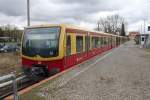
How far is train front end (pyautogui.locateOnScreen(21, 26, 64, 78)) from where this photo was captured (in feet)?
40.2

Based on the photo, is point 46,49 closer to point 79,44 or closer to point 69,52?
point 69,52

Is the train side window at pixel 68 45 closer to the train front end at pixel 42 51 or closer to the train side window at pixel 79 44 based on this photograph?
the train front end at pixel 42 51

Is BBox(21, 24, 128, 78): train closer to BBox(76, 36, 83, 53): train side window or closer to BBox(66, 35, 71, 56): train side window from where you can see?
BBox(66, 35, 71, 56): train side window

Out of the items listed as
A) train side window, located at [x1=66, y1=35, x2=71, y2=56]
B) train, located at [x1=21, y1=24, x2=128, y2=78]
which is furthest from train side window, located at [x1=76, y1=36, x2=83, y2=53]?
train side window, located at [x1=66, y1=35, x2=71, y2=56]

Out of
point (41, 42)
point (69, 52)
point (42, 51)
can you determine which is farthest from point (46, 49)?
point (69, 52)

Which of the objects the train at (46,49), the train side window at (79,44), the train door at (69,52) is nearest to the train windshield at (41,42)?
the train at (46,49)

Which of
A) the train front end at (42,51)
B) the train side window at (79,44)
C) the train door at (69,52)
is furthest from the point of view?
the train side window at (79,44)

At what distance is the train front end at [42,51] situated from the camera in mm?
12266

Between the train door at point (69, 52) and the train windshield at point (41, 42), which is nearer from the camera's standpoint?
the train windshield at point (41, 42)

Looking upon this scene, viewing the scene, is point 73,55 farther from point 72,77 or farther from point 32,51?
point 72,77

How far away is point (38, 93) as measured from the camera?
7.54 metres

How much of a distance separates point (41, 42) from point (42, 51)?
0.46m

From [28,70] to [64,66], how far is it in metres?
1.86

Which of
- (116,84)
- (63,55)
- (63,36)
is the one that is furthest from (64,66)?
(116,84)
